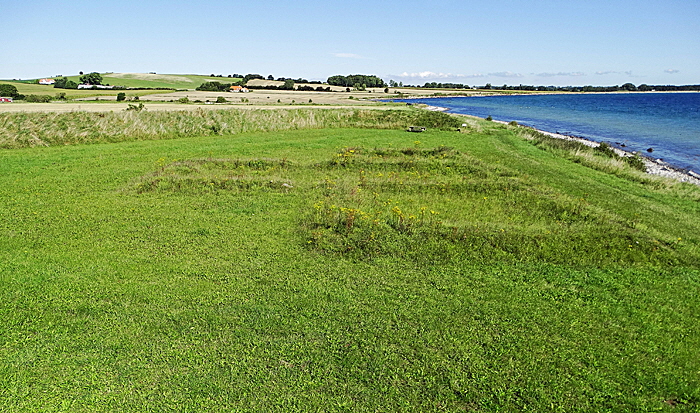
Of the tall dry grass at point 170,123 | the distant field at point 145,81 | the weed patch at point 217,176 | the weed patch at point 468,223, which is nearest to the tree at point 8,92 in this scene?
the distant field at point 145,81

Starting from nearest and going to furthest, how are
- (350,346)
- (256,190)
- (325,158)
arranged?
(350,346) → (256,190) → (325,158)

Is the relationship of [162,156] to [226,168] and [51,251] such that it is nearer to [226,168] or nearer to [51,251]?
[226,168]

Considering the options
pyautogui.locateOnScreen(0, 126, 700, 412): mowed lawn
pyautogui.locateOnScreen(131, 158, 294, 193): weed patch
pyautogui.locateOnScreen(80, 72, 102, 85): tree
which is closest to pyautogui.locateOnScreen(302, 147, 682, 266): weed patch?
pyautogui.locateOnScreen(0, 126, 700, 412): mowed lawn

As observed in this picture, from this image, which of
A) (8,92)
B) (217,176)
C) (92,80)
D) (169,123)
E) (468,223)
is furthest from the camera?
(92,80)

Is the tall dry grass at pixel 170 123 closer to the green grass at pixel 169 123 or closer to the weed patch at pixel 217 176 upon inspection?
the green grass at pixel 169 123

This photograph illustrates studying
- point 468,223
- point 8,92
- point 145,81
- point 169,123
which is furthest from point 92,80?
point 468,223

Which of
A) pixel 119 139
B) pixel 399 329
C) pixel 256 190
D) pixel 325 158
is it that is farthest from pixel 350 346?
pixel 119 139

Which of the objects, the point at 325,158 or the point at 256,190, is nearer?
the point at 256,190

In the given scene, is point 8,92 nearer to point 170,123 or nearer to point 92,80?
point 92,80
